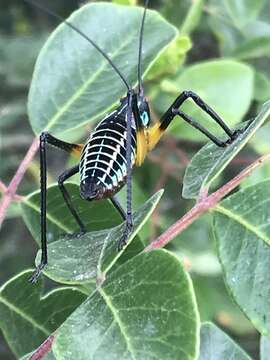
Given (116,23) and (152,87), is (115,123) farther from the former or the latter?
Result: (152,87)

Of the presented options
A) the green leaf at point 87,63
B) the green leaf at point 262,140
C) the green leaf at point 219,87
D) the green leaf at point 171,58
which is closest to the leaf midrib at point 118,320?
the green leaf at point 87,63

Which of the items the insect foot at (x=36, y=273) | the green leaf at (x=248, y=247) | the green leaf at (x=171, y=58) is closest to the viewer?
the green leaf at (x=248, y=247)

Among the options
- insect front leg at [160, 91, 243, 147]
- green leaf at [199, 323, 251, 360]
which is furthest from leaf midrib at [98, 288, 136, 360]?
insect front leg at [160, 91, 243, 147]

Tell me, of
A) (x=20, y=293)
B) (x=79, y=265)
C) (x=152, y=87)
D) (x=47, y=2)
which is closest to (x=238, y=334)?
(x=152, y=87)

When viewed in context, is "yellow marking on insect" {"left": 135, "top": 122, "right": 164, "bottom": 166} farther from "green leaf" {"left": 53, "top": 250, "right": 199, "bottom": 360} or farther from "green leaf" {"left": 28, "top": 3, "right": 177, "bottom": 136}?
"green leaf" {"left": 53, "top": 250, "right": 199, "bottom": 360}

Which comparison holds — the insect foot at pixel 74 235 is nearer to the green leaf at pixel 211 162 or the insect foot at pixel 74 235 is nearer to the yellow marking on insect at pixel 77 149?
the green leaf at pixel 211 162
